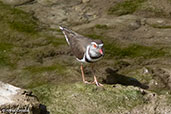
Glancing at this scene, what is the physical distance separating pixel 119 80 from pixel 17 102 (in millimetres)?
4467

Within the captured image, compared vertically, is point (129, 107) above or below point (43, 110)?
below

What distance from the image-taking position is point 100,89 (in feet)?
23.9

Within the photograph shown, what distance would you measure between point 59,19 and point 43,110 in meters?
6.78

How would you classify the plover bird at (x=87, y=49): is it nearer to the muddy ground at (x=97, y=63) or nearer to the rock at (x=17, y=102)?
the muddy ground at (x=97, y=63)

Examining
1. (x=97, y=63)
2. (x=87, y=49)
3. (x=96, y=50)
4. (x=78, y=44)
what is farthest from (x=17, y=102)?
(x=97, y=63)

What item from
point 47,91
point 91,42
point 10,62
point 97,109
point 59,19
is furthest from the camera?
point 59,19

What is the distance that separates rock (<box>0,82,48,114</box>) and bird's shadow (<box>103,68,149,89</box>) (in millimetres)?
3679

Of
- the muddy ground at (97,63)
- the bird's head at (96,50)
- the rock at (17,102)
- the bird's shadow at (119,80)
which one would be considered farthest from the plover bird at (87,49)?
the rock at (17,102)

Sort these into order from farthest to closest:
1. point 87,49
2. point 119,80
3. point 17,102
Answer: point 119,80 < point 87,49 < point 17,102

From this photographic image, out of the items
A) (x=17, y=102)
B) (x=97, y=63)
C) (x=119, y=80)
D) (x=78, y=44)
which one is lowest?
(x=119, y=80)

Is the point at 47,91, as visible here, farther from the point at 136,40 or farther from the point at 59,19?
the point at 59,19

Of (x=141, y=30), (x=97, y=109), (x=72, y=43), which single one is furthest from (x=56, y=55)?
(x=97, y=109)

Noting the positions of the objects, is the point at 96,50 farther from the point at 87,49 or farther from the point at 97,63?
the point at 97,63

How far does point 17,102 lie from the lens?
534cm
